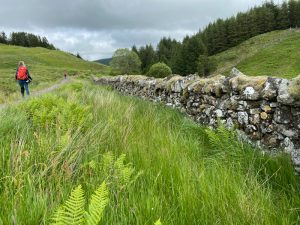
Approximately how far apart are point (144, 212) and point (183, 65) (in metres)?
83.9

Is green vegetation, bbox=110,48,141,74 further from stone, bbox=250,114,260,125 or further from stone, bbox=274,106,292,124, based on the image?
stone, bbox=274,106,292,124

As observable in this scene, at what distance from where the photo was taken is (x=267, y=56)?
264 feet

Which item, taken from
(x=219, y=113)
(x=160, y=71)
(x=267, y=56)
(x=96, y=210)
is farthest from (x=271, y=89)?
(x=267, y=56)

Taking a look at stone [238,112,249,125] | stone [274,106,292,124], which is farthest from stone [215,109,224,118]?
stone [274,106,292,124]

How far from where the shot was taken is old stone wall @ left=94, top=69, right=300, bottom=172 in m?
3.46

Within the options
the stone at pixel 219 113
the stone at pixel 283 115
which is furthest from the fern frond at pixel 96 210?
the stone at pixel 219 113

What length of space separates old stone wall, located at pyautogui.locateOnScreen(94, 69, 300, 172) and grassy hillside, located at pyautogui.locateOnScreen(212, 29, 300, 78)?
185ft

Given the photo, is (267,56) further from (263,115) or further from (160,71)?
(263,115)

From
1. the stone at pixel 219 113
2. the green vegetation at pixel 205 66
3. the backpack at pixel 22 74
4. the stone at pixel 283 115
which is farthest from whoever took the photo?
the green vegetation at pixel 205 66

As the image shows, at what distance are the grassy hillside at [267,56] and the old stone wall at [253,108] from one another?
5644 cm

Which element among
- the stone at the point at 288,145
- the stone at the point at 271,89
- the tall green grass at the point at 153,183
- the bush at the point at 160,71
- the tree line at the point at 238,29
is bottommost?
the bush at the point at 160,71

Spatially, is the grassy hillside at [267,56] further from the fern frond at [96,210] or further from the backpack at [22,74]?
the fern frond at [96,210]

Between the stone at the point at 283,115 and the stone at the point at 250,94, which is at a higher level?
the stone at the point at 250,94

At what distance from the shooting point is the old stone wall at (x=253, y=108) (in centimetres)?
346
